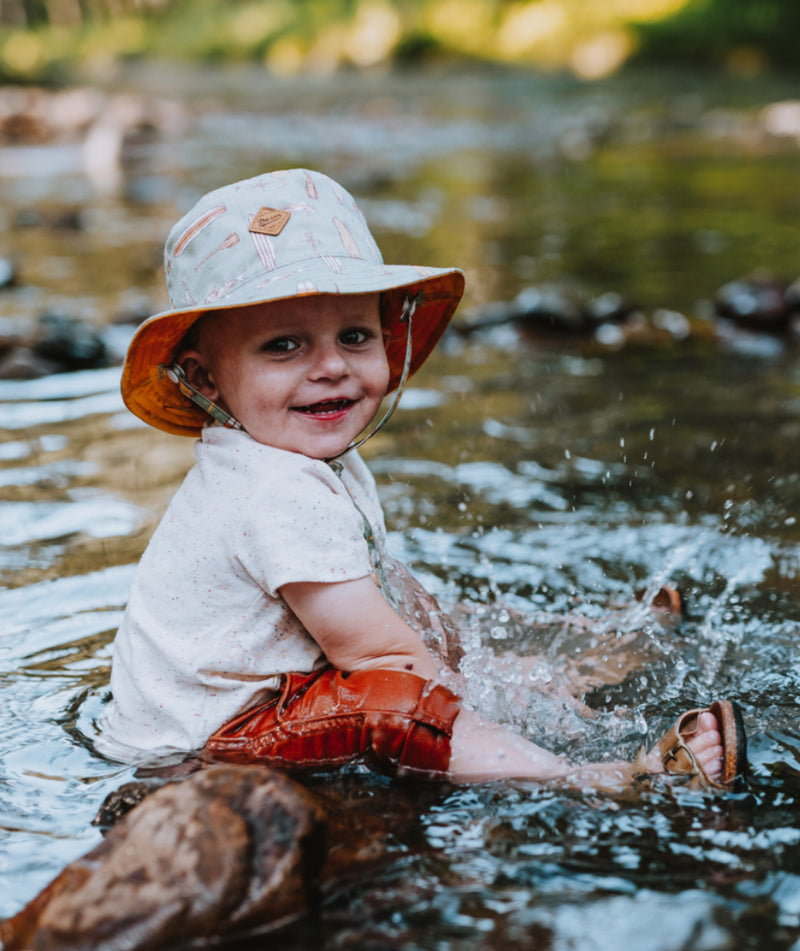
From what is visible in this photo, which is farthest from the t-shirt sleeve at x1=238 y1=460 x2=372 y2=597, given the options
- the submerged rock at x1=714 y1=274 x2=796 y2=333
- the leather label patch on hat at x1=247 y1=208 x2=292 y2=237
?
the submerged rock at x1=714 y1=274 x2=796 y2=333

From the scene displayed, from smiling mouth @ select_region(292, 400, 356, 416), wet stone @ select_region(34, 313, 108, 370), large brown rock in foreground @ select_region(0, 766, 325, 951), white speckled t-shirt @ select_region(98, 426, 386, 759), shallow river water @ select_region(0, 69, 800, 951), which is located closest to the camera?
large brown rock in foreground @ select_region(0, 766, 325, 951)

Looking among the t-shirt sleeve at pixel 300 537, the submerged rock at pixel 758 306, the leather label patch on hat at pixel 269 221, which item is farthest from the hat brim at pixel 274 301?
the submerged rock at pixel 758 306

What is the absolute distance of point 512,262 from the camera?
8039 mm

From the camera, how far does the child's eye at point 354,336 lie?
2.33 meters

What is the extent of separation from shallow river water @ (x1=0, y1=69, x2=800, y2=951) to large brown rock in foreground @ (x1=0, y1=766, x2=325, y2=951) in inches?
3.5

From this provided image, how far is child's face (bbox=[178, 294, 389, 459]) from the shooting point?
2.25m

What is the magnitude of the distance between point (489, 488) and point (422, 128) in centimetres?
1616

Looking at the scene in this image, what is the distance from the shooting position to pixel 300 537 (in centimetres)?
216

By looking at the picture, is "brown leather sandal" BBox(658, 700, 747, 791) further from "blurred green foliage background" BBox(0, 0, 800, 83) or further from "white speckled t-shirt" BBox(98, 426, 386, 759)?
"blurred green foliage background" BBox(0, 0, 800, 83)

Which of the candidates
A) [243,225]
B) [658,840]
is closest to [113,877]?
[658,840]

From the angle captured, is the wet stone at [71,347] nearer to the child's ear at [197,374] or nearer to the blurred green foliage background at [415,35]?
the child's ear at [197,374]

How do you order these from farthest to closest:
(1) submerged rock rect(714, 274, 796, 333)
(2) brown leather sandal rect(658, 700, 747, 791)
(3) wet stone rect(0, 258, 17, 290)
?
(3) wet stone rect(0, 258, 17, 290) < (1) submerged rock rect(714, 274, 796, 333) < (2) brown leather sandal rect(658, 700, 747, 791)

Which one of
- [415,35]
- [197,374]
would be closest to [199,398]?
[197,374]

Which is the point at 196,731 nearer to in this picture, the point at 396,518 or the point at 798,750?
the point at 798,750
